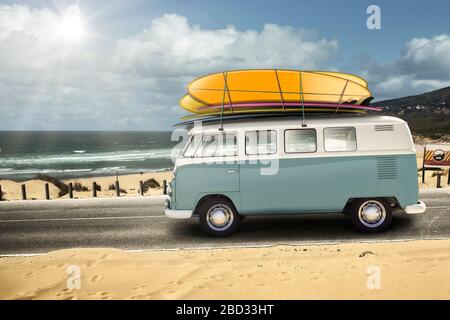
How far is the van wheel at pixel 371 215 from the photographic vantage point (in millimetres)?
9812

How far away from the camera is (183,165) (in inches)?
379

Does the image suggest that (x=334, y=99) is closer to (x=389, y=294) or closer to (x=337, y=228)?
(x=337, y=228)

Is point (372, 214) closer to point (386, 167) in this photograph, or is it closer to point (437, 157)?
point (386, 167)

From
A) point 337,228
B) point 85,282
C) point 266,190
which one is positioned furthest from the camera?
point 337,228

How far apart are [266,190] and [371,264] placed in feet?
9.89

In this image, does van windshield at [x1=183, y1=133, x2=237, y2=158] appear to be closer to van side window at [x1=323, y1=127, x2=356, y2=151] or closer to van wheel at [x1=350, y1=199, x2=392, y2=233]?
van side window at [x1=323, y1=127, x2=356, y2=151]

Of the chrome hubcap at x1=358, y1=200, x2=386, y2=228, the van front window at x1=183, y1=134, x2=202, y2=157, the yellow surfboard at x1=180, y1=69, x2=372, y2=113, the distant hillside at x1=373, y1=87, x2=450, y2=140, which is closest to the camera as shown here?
the yellow surfboard at x1=180, y1=69, x2=372, y2=113

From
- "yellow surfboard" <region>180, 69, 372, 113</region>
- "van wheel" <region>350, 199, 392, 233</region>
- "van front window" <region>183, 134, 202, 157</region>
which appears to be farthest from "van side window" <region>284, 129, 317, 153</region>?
"van front window" <region>183, 134, 202, 157</region>

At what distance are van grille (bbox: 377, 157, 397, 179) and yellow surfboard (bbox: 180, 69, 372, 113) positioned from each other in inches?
54.2

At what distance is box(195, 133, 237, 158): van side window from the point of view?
9.59 meters

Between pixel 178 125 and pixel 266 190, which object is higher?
pixel 178 125

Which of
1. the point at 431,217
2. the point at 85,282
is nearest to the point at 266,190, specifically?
the point at 85,282

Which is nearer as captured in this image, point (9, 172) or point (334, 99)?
point (334, 99)

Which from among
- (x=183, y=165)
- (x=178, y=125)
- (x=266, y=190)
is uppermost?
(x=178, y=125)
